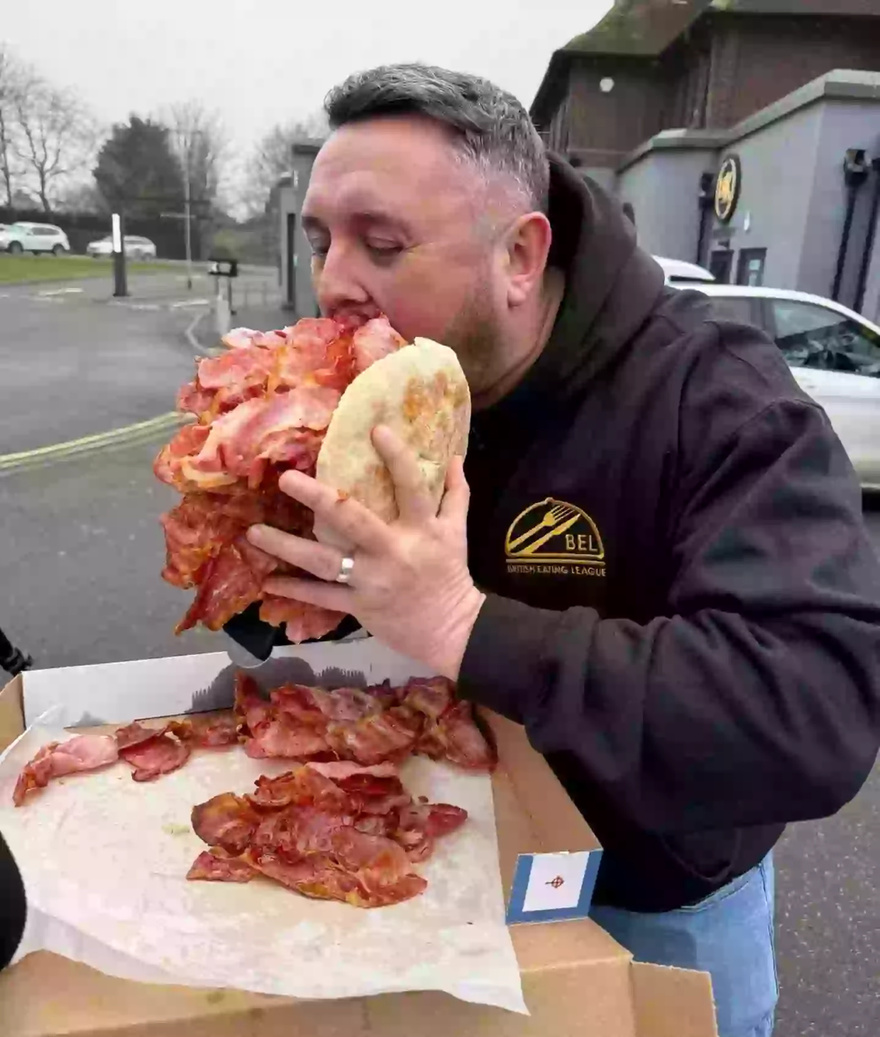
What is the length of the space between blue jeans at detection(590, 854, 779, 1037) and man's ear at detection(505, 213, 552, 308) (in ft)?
3.72

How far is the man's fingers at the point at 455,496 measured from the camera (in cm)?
122

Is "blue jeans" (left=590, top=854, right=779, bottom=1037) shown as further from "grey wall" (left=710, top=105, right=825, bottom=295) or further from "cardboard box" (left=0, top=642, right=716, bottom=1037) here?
"grey wall" (left=710, top=105, right=825, bottom=295)

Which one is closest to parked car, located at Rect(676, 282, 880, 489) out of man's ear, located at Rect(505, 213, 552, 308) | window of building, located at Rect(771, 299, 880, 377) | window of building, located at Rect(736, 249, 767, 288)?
window of building, located at Rect(771, 299, 880, 377)

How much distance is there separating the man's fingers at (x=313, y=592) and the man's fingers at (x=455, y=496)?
0.17 m

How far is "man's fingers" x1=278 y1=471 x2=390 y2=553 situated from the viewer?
3.64ft

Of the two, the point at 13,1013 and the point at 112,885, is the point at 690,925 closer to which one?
the point at 112,885

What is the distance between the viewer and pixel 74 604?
5.34 m

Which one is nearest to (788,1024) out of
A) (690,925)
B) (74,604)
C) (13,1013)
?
(690,925)

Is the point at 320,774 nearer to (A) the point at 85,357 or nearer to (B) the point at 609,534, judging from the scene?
(B) the point at 609,534

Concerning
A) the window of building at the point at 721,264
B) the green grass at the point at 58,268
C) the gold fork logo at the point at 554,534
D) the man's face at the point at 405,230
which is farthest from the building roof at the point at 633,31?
the gold fork logo at the point at 554,534

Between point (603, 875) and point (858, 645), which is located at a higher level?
point (858, 645)

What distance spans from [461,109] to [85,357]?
16.7m

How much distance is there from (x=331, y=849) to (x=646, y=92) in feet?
107

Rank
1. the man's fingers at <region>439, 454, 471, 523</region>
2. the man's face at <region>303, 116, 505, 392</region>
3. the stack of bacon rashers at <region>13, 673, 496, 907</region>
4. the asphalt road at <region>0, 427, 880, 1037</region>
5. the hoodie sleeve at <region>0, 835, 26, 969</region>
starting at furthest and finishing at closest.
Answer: the asphalt road at <region>0, 427, 880, 1037</region>
the man's face at <region>303, 116, 505, 392</region>
the stack of bacon rashers at <region>13, 673, 496, 907</region>
the man's fingers at <region>439, 454, 471, 523</region>
the hoodie sleeve at <region>0, 835, 26, 969</region>
